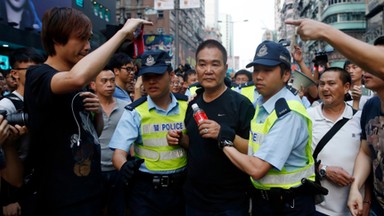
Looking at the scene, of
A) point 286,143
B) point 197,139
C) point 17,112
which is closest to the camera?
point 17,112

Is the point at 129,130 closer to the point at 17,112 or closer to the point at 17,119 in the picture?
the point at 17,112

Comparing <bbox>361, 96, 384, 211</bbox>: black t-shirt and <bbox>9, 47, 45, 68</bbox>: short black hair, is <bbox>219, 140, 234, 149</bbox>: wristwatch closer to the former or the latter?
<bbox>361, 96, 384, 211</bbox>: black t-shirt

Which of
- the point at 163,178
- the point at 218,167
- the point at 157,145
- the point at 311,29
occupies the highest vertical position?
the point at 311,29

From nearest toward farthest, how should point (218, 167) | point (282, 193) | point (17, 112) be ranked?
1. point (17, 112)
2. point (282, 193)
3. point (218, 167)

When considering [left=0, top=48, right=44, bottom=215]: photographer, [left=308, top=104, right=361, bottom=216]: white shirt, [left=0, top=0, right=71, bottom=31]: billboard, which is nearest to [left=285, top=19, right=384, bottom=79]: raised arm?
[left=308, top=104, right=361, bottom=216]: white shirt

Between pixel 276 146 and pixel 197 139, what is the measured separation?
28.9 inches

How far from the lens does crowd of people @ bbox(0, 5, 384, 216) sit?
2.23 meters

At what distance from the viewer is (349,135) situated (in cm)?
320

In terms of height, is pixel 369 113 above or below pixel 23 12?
below

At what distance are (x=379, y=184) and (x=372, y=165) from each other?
30 cm

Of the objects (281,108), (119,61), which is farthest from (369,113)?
(119,61)

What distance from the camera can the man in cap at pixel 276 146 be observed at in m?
2.54

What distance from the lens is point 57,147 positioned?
229 centimetres

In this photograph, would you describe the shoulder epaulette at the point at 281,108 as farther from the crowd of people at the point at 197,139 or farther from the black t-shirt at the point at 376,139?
the black t-shirt at the point at 376,139
